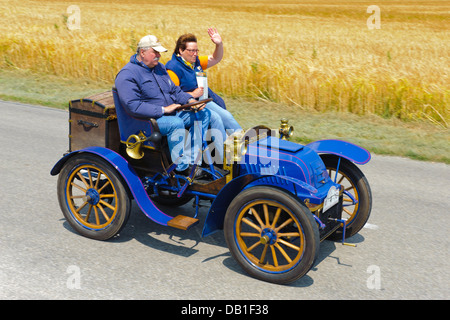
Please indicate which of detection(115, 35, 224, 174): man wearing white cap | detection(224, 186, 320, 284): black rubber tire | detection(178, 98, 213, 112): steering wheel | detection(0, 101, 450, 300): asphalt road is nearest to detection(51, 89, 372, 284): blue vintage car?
detection(224, 186, 320, 284): black rubber tire

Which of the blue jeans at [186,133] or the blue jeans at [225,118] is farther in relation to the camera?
the blue jeans at [225,118]

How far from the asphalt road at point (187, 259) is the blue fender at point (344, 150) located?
0.87 meters

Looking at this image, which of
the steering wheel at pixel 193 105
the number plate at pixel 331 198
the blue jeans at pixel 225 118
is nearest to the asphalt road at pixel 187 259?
the number plate at pixel 331 198

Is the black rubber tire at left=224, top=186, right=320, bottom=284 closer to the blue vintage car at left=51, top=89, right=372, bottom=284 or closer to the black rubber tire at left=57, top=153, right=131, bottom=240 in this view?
the blue vintage car at left=51, top=89, right=372, bottom=284

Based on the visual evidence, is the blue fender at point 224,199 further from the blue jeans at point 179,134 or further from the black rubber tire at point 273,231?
the blue jeans at point 179,134

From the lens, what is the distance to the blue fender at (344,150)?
5430 mm

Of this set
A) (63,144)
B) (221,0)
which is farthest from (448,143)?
(221,0)

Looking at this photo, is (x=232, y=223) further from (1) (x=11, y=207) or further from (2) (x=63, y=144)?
(2) (x=63, y=144)

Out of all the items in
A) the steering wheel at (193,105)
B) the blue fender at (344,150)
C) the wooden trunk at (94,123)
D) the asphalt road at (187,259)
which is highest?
the steering wheel at (193,105)

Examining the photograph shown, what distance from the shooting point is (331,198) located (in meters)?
4.90

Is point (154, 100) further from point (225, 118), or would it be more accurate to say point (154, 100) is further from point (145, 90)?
point (225, 118)

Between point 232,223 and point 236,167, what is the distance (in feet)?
2.02

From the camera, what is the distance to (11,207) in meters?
6.29

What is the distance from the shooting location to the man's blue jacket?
5.21 m
